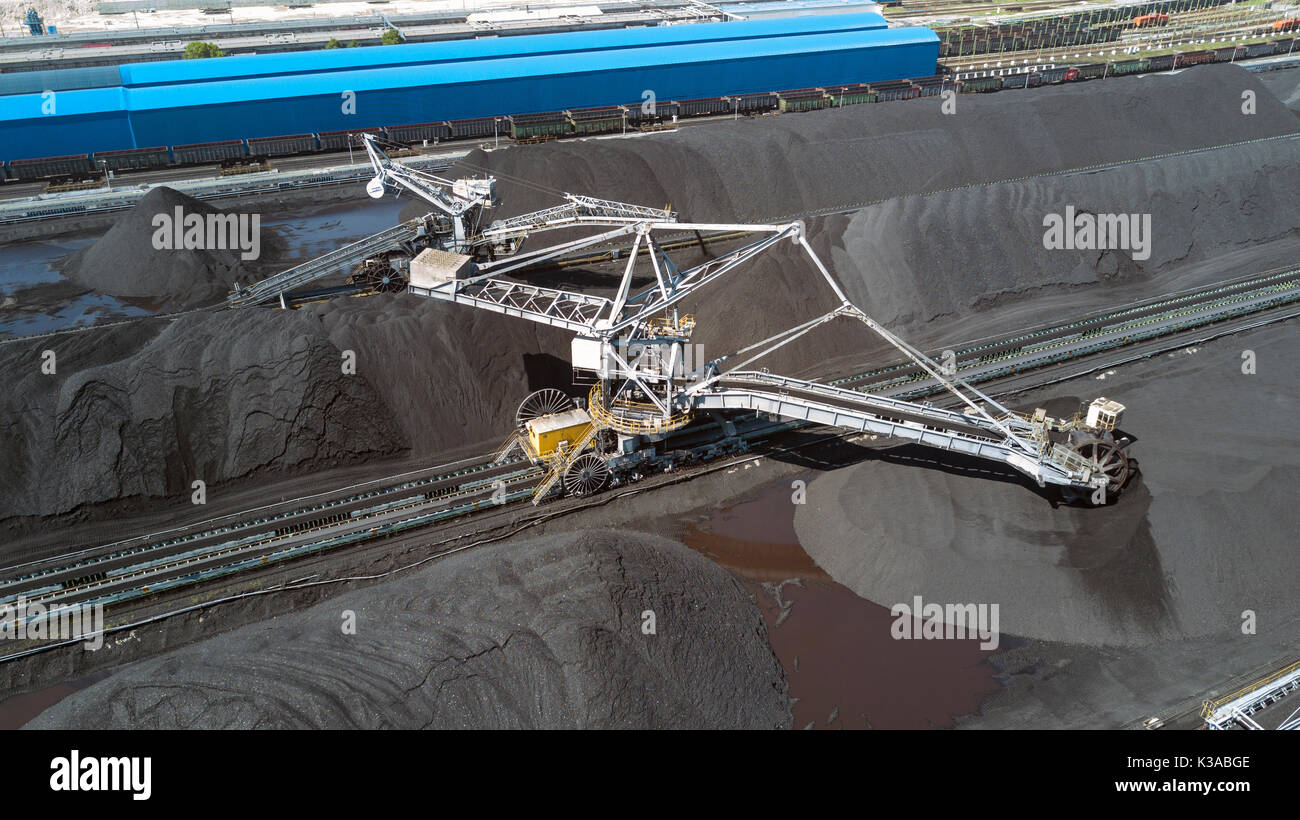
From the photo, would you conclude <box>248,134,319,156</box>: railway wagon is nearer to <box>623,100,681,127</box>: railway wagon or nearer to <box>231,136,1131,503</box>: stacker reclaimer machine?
<box>623,100,681,127</box>: railway wagon

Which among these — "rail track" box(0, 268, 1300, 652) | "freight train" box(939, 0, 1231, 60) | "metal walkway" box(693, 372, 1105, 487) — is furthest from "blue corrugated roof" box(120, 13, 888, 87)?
"metal walkway" box(693, 372, 1105, 487)

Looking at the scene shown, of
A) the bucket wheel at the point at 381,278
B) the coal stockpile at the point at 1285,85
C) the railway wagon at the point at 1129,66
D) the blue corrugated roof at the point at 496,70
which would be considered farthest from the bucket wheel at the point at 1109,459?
the railway wagon at the point at 1129,66

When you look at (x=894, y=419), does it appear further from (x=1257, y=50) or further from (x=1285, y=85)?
(x=1257, y=50)

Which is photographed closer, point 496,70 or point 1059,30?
point 496,70

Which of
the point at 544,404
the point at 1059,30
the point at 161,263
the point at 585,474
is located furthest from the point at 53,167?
the point at 1059,30

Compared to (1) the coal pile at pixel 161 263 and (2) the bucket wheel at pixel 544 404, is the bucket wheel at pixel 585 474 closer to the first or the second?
(2) the bucket wheel at pixel 544 404

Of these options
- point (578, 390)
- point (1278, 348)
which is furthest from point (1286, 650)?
point (578, 390)
